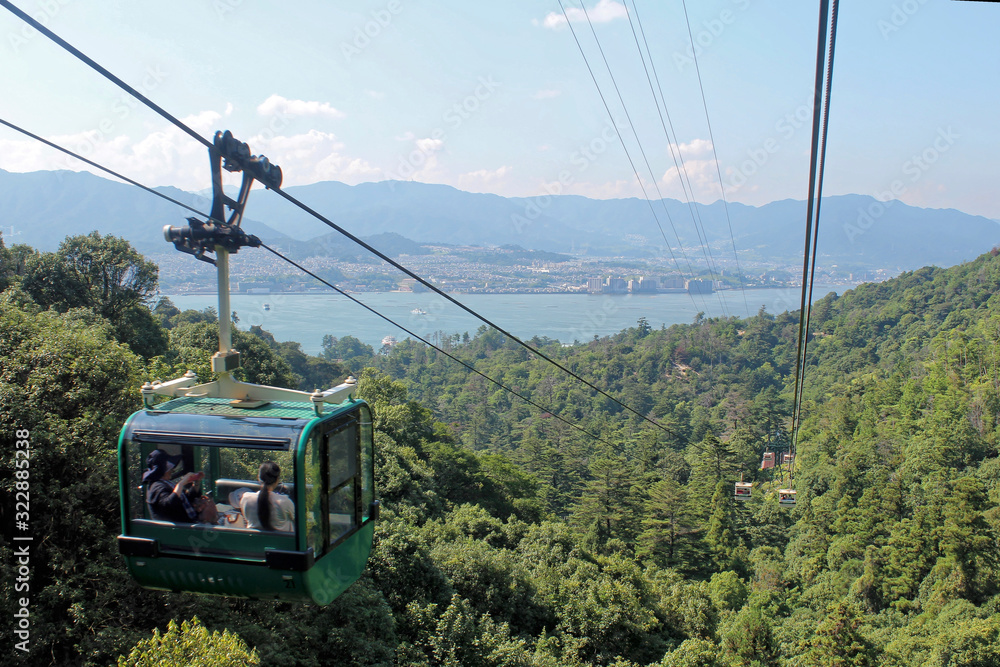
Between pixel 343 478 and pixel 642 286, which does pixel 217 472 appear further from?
pixel 642 286

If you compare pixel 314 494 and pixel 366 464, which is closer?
pixel 314 494

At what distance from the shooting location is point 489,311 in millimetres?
138250

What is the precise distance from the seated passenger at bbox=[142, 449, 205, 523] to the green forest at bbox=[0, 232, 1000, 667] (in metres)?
2.46

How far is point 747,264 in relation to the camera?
169 meters

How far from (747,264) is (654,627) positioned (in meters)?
165

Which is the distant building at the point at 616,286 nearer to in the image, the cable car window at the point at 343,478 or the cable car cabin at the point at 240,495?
the cable car window at the point at 343,478

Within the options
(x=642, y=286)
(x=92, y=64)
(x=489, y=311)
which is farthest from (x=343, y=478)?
(x=642, y=286)

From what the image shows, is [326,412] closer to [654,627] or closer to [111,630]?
[111,630]

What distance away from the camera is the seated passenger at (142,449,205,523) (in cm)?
445

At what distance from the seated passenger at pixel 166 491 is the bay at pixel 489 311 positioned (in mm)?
101039

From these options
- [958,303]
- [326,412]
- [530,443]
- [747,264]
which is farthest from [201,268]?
[747,264]

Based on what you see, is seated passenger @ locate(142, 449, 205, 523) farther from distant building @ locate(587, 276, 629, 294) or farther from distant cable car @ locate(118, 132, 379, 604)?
distant building @ locate(587, 276, 629, 294)

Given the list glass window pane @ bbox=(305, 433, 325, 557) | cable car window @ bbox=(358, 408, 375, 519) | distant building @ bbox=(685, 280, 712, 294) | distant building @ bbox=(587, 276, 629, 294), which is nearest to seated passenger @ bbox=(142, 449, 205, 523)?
glass window pane @ bbox=(305, 433, 325, 557)

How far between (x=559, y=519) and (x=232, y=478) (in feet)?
104
